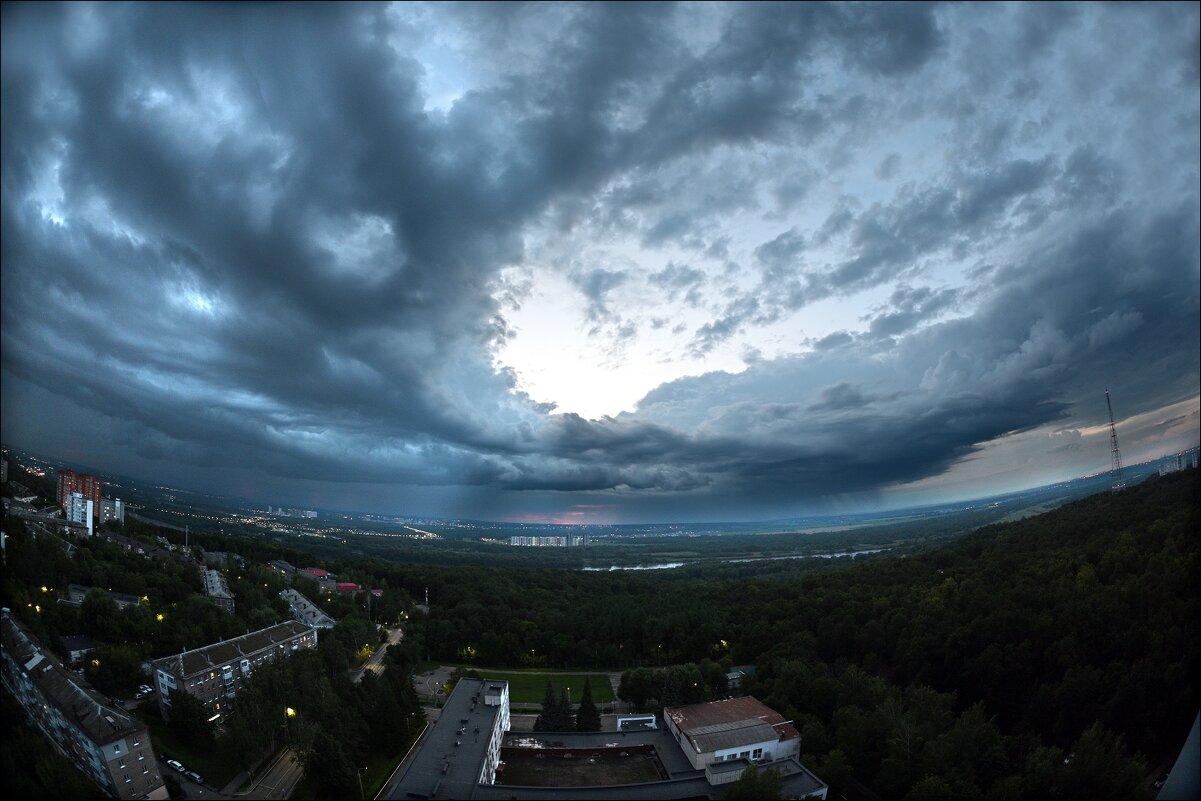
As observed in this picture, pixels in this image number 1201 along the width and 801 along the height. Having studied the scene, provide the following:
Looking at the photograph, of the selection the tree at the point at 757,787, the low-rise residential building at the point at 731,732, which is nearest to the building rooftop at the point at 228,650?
the low-rise residential building at the point at 731,732

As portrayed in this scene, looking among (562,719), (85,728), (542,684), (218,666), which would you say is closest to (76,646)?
(218,666)

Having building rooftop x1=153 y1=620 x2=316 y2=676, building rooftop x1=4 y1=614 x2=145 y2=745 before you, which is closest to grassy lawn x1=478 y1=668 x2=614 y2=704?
building rooftop x1=153 y1=620 x2=316 y2=676

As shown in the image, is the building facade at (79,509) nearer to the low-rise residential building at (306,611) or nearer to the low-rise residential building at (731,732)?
the low-rise residential building at (306,611)

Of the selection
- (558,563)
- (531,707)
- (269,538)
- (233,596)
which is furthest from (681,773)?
(558,563)

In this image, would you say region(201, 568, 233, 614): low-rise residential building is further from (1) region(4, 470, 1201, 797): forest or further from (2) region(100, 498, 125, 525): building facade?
(2) region(100, 498, 125, 525): building facade

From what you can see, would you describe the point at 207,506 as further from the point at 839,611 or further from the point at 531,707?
the point at 839,611

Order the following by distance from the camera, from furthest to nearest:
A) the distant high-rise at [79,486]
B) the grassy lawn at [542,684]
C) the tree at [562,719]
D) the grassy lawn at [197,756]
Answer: the grassy lawn at [542,684], the tree at [562,719], the distant high-rise at [79,486], the grassy lawn at [197,756]
